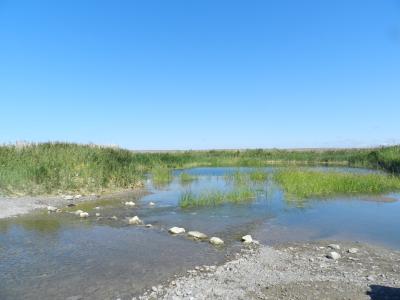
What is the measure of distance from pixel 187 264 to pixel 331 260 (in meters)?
3.40

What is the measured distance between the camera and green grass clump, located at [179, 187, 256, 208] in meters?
17.7

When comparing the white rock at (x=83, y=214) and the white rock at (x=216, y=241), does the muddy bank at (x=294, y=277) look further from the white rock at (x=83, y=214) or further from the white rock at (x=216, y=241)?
the white rock at (x=83, y=214)

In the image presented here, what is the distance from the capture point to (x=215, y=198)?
18438mm

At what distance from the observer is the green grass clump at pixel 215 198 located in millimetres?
17672

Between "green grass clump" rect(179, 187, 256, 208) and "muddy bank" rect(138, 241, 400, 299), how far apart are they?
7.92 meters

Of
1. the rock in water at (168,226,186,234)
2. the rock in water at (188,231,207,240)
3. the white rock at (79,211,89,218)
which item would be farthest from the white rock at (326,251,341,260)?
the white rock at (79,211,89,218)

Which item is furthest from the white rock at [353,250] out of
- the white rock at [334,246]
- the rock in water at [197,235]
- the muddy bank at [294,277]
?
the rock in water at [197,235]

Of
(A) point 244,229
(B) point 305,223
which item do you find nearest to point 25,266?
(A) point 244,229

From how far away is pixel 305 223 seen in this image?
1378cm

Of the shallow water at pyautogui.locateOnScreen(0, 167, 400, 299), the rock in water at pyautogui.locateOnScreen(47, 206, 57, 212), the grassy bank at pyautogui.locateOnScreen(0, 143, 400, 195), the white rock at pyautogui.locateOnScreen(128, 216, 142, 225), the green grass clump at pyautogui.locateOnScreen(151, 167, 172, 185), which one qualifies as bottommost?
the shallow water at pyautogui.locateOnScreen(0, 167, 400, 299)

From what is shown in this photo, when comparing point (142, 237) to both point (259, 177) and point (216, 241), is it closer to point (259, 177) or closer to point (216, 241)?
point (216, 241)

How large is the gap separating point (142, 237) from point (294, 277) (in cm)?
A: 522

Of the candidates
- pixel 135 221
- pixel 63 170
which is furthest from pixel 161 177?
pixel 135 221

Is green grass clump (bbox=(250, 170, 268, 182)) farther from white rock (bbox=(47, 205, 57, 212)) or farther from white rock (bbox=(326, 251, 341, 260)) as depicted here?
white rock (bbox=(326, 251, 341, 260))
